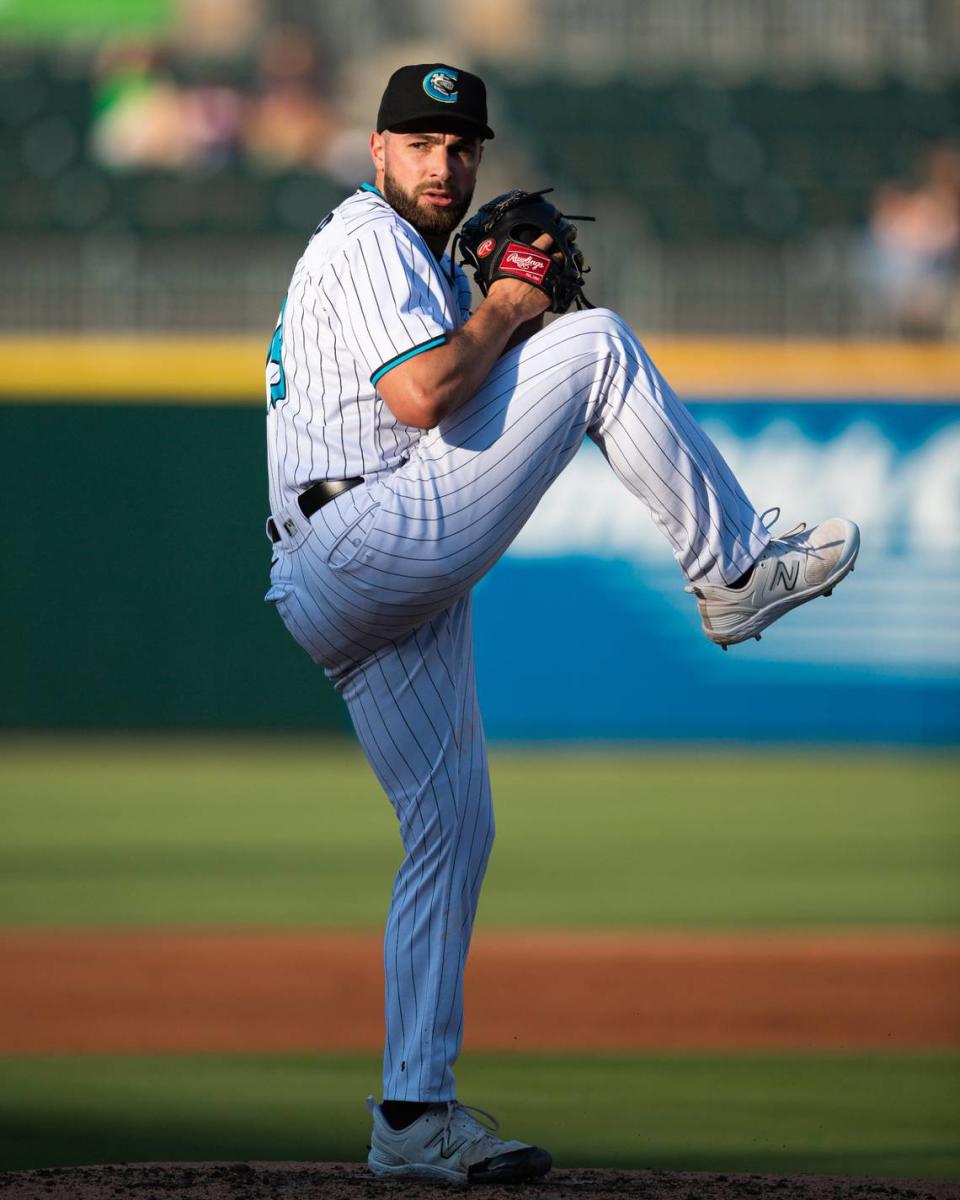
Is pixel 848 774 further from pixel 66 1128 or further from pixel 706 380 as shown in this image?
pixel 66 1128

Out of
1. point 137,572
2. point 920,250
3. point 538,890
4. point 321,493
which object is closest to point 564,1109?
point 321,493

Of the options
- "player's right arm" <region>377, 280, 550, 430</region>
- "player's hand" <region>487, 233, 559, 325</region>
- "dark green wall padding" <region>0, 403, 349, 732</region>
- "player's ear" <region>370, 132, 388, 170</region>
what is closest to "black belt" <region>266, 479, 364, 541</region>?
"player's right arm" <region>377, 280, 550, 430</region>

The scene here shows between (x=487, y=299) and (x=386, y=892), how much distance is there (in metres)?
3.74

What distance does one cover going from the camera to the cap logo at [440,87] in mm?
2639

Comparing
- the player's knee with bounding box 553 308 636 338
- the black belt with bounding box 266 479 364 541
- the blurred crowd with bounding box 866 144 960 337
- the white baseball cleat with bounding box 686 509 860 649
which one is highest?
the blurred crowd with bounding box 866 144 960 337

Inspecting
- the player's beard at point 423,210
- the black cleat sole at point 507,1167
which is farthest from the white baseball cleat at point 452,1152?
the player's beard at point 423,210

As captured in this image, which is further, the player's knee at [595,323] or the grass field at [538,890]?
the grass field at [538,890]

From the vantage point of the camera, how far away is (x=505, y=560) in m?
9.40

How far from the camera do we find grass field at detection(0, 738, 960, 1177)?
3375 millimetres

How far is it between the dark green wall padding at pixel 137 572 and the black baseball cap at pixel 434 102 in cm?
659

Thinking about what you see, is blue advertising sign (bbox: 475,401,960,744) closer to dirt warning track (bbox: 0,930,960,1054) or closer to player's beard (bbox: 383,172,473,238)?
dirt warning track (bbox: 0,930,960,1054)

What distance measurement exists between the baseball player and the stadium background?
26.0 inches

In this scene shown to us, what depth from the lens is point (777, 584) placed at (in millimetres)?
2652

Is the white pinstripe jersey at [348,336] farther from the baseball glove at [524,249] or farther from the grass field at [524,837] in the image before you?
the grass field at [524,837]
